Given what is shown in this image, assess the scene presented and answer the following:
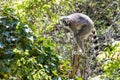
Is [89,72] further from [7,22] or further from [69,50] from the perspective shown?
[7,22]

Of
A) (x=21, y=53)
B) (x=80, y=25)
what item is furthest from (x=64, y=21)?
(x=21, y=53)

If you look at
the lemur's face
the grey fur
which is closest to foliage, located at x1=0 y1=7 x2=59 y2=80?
the lemur's face

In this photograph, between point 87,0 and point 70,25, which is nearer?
point 70,25

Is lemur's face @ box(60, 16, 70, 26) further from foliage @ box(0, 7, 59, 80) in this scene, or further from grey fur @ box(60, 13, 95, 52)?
foliage @ box(0, 7, 59, 80)

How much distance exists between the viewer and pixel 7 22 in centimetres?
246

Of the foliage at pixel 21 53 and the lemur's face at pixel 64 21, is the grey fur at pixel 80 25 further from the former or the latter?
the foliage at pixel 21 53

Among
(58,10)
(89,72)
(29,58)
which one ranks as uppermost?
(58,10)

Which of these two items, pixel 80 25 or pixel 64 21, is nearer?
pixel 64 21

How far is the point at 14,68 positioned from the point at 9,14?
19.5 inches

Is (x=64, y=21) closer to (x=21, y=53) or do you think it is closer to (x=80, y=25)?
(x=80, y=25)

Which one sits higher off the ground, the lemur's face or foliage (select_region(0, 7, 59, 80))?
the lemur's face

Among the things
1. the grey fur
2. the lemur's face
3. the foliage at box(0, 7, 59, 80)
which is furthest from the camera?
the grey fur

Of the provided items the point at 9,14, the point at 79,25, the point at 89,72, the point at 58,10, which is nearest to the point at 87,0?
the point at 79,25

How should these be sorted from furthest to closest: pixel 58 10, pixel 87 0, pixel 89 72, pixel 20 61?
1. pixel 87 0
2. pixel 58 10
3. pixel 89 72
4. pixel 20 61
